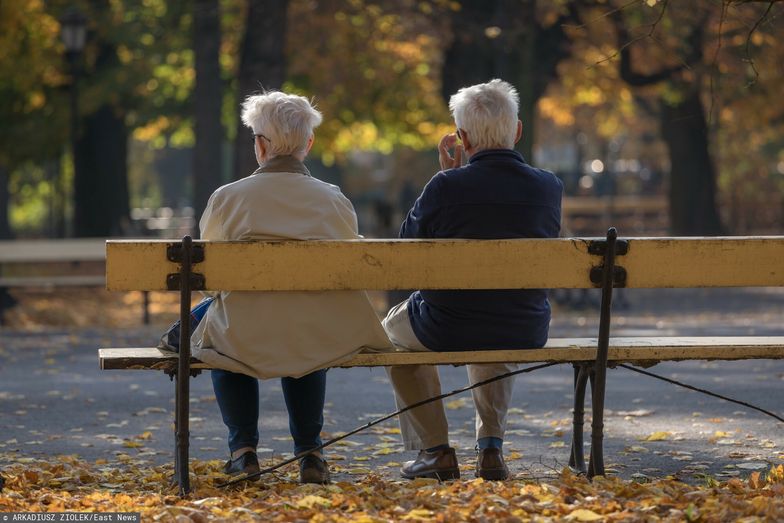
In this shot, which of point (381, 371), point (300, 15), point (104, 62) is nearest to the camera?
point (381, 371)

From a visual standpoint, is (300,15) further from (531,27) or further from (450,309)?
(450,309)

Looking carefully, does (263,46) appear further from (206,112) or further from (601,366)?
(601,366)

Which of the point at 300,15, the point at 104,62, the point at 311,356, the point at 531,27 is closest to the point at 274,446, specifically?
the point at 311,356

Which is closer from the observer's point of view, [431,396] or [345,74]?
[431,396]

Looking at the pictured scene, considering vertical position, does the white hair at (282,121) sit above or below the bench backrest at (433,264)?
above

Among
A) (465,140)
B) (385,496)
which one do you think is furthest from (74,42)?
(385,496)

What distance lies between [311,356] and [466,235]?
757mm

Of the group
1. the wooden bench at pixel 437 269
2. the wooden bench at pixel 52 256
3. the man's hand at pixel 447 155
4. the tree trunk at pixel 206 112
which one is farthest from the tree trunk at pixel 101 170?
the wooden bench at pixel 437 269

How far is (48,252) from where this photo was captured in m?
18.1

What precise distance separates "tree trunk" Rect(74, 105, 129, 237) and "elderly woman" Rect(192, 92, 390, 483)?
22.5 metres

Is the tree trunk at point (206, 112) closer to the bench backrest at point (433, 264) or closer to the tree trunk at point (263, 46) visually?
the tree trunk at point (263, 46)

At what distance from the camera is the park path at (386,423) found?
7.08 meters

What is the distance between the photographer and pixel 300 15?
86.5 feet

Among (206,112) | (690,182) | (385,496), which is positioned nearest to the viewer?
(385,496)
